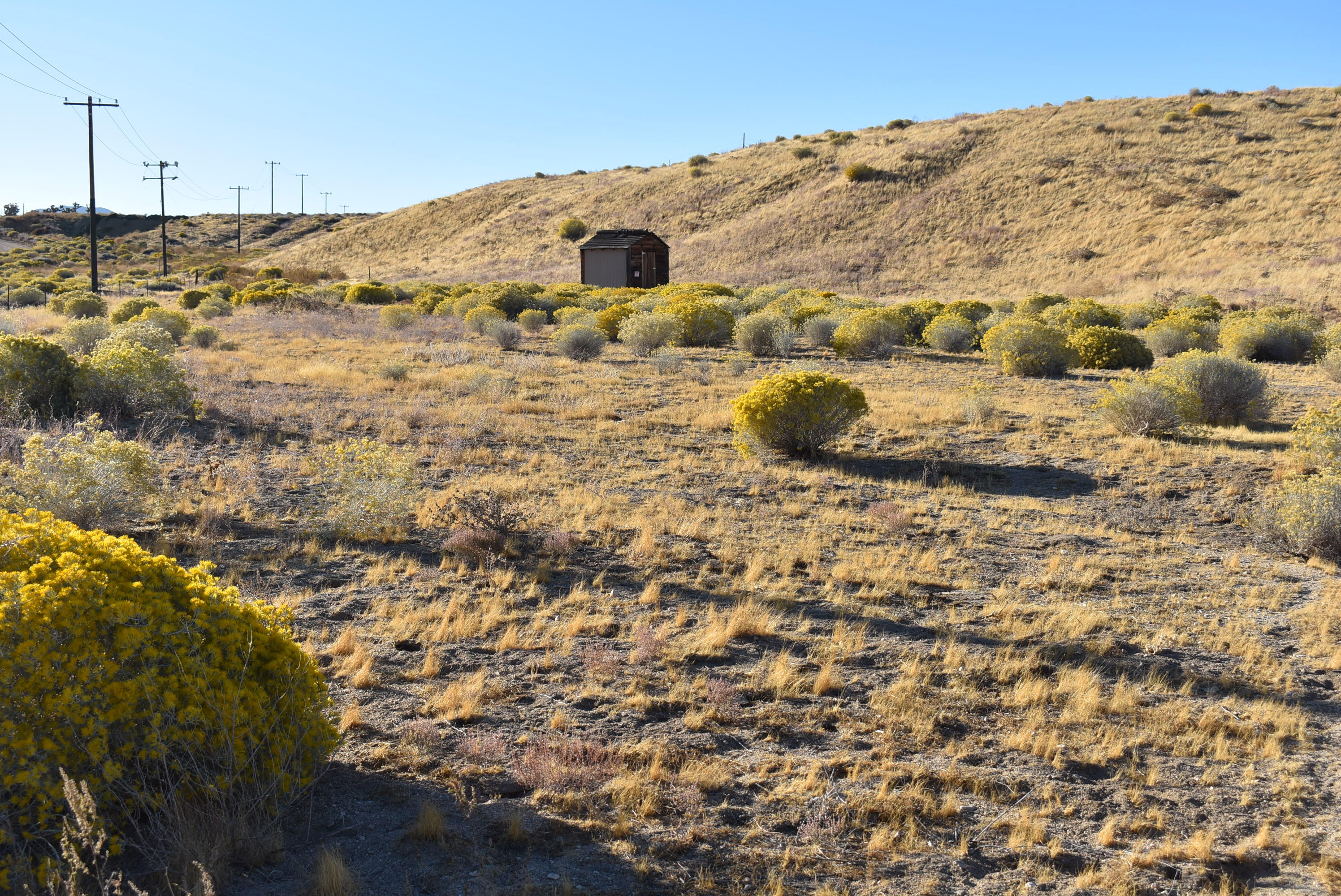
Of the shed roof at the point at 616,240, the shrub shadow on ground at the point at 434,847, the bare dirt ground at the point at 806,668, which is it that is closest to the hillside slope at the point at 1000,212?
the shed roof at the point at 616,240

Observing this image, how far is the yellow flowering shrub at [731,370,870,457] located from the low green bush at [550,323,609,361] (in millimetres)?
9352

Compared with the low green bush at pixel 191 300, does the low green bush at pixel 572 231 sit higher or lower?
higher

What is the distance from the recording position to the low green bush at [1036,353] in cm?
1794

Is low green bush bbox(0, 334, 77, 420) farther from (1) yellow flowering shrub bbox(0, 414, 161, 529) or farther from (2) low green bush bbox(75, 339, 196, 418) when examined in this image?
(1) yellow flowering shrub bbox(0, 414, 161, 529)

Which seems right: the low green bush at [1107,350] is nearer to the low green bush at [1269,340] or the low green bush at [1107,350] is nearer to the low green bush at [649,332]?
the low green bush at [1269,340]

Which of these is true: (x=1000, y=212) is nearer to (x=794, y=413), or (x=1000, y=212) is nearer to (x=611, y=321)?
(x=611, y=321)

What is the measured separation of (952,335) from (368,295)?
2448 cm

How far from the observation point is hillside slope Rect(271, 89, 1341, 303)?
40250mm

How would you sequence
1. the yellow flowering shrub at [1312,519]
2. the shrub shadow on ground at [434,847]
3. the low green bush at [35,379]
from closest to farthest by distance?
the shrub shadow on ground at [434,847], the yellow flowering shrub at [1312,519], the low green bush at [35,379]

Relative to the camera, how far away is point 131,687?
309 centimetres

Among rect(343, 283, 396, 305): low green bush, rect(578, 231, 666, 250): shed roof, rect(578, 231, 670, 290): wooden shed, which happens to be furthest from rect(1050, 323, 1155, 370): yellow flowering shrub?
rect(578, 231, 666, 250): shed roof

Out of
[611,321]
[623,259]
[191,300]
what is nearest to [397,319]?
[611,321]

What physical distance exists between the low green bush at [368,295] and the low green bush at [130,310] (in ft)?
29.8

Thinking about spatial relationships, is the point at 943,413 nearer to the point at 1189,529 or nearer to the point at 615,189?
the point at 1189,529
